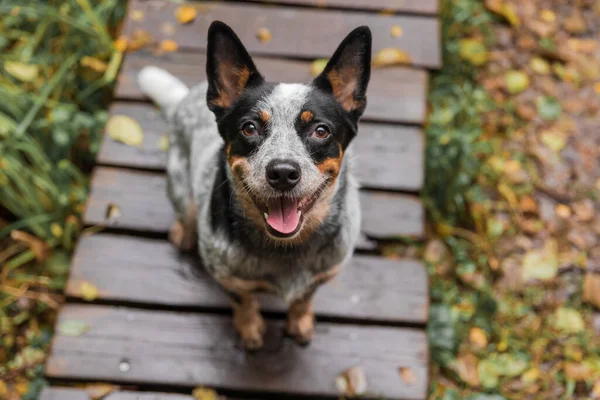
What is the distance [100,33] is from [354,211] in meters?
1.98

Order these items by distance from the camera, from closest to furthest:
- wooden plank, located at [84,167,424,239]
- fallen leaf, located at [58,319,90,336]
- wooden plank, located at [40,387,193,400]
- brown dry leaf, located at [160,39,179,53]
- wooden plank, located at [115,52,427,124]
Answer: wooden plank, located at [40,387,193,400]
fallen leaf, located at [58,319,90,336]
wooden plank, located at [84,167,424,239]
wooden plank, located at [115,52,427,124]
brown dry leaf, located at [160,39,179,53]

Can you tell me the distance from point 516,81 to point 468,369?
6.64ft

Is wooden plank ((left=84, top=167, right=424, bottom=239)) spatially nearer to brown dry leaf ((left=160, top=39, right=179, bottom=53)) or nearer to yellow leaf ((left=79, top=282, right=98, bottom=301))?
yellow leaf ((left=79, top=282, right=98, bottom=301))

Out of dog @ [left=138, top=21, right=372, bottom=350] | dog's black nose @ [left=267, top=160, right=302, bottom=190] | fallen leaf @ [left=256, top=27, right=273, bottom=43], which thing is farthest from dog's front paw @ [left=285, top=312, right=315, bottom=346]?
fallen leaf @ [left=256, top=27, right=273, bottom=43]

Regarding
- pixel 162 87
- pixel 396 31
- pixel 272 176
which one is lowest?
pixel 272 176

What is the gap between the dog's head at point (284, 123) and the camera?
2.08 metres

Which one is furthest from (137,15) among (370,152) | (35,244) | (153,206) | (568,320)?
(568,320)

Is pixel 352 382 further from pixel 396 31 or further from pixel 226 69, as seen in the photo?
pixel 396 31

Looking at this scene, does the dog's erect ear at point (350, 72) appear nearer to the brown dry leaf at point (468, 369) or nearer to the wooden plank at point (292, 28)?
the wooden plank at point (292, 28)

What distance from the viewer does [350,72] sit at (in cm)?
218

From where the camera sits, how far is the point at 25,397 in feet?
9.40

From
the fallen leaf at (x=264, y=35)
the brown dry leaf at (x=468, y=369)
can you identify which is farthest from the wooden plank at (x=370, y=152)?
the brown dry leaf at (x=468, y=369)

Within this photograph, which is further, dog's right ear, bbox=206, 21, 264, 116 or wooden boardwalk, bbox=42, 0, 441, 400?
wooden boardwalk, bbox=42, 0, 441, 400

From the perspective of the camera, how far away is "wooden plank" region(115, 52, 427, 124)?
11.1ft
